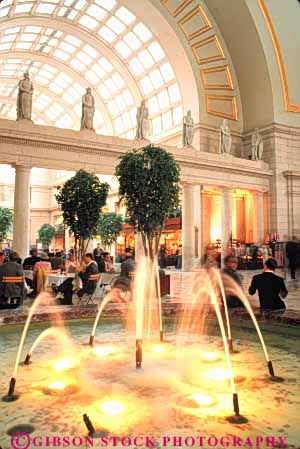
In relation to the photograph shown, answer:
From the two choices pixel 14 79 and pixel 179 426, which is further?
pixel 14 79

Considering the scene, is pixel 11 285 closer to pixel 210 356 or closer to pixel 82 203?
pixel 82 203

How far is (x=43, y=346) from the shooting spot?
15.7 feet

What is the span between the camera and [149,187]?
8.74 m

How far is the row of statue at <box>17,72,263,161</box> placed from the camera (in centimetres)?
1524

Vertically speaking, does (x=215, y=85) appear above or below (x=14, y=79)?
below

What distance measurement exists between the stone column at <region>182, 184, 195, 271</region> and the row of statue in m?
2.54

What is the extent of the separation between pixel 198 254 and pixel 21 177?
13372 millimetres

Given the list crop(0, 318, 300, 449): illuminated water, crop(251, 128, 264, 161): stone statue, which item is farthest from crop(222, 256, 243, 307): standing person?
crop(251, 128, 264, 161): stone statue

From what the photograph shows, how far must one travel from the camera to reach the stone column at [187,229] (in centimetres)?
1918

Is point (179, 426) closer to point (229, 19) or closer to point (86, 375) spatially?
point (86, 375)

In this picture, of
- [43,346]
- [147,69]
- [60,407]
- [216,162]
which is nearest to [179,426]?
[60,407]

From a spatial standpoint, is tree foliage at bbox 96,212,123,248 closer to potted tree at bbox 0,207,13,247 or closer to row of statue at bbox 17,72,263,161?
potted tree at bbox 0,207,13,247

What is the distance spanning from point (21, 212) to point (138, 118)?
291 inches

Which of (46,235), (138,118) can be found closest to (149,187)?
(138,118)
